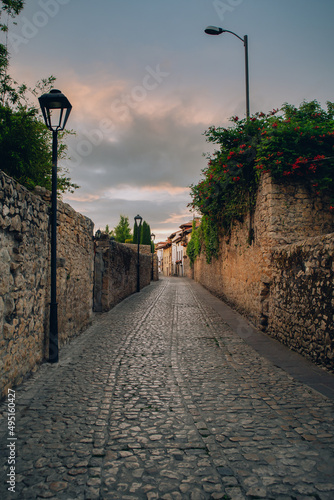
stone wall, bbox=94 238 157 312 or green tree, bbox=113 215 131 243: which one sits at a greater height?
green tree, bbox=113 215 131 243

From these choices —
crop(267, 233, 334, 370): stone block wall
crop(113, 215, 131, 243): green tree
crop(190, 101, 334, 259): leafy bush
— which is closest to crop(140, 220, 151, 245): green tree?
crop(113, 215, 131, 243): green tree

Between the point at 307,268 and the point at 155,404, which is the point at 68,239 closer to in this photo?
the point at 155,404

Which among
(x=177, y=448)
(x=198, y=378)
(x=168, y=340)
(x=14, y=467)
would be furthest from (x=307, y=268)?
(x=14, y=467)

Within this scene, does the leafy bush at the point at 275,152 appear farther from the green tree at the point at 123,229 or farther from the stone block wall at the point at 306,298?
the green tree at the point at 123,229

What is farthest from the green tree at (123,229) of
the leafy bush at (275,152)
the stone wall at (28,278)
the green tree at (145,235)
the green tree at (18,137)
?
the stone wall at (28,278)

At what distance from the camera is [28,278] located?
485cm

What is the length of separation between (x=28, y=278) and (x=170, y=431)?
2.93m

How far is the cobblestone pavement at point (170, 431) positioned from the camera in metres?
2.42

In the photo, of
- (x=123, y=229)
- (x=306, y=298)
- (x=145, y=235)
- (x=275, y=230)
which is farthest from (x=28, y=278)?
(x=123, y=229)

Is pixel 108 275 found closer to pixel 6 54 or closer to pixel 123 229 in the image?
pixel 6 54

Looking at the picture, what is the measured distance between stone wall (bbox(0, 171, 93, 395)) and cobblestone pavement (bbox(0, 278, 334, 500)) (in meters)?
0.46

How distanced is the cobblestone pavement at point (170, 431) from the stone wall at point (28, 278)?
1.52ft

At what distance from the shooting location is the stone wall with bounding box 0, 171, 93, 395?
3.97m

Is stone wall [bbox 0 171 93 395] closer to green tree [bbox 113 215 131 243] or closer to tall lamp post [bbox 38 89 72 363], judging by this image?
tall lamp post [bbox 38 89 72 363]
